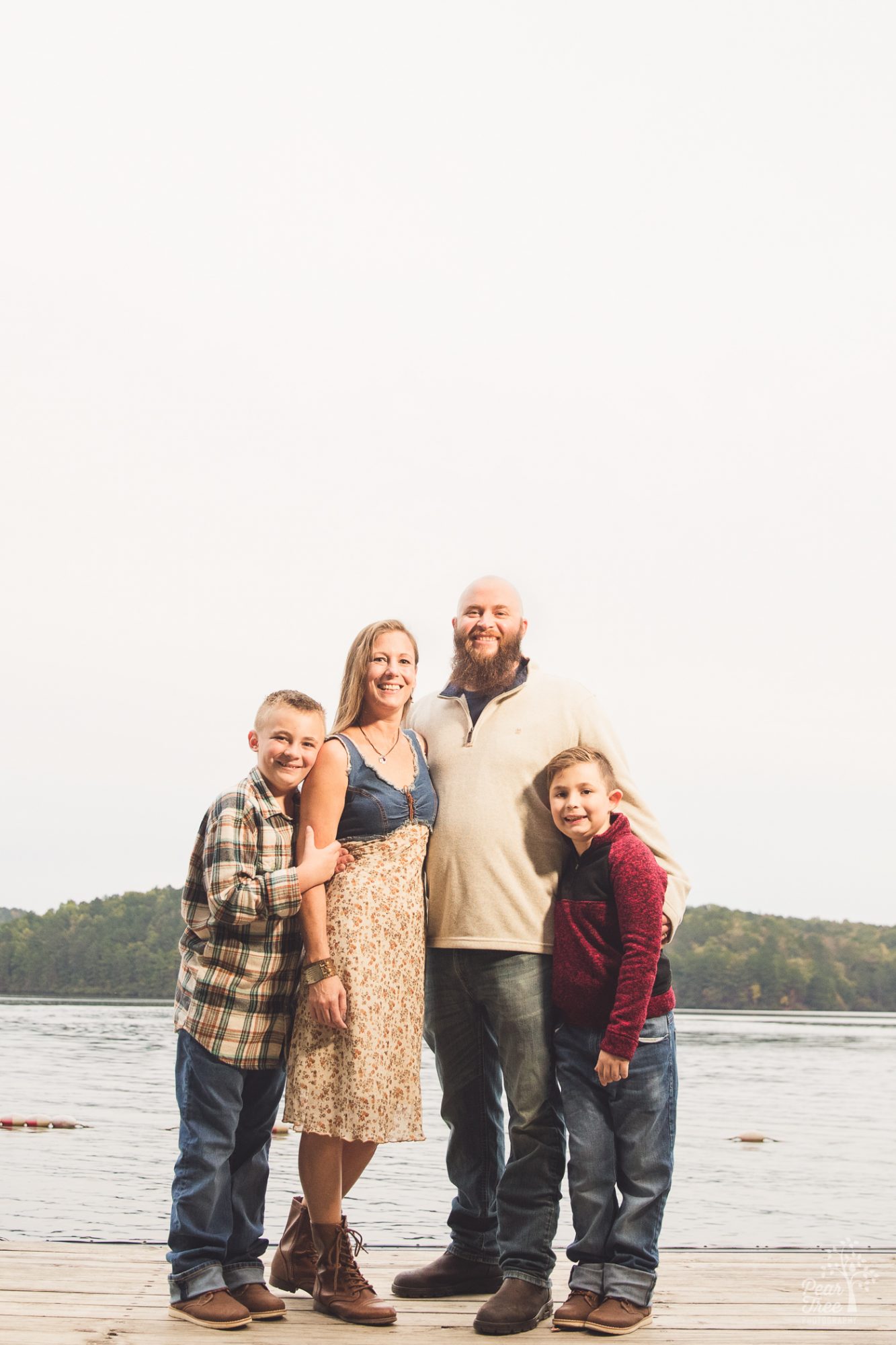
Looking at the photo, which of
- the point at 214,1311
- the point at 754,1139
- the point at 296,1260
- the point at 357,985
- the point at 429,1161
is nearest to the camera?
the point at 214,1311

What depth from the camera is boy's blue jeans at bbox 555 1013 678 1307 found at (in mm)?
3482

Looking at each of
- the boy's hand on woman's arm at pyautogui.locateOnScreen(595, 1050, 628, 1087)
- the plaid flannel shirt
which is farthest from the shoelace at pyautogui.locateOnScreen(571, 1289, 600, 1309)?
the plaid flannel shirt

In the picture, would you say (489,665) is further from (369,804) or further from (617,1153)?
(617,1153)

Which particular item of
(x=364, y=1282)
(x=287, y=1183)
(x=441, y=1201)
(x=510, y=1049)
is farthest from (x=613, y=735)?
(x=287, y=1183)

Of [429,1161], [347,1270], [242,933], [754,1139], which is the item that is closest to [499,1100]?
[347,1270]

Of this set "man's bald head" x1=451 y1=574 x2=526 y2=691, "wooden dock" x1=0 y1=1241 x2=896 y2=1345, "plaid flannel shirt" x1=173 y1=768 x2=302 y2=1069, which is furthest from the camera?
"man's bald head" x1=451 y1=574 x2=526 y2=691

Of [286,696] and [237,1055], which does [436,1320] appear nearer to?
[237,1055]

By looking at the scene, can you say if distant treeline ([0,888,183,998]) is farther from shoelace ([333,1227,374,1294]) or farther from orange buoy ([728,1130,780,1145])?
shoelace ([333,1227,374,1294])

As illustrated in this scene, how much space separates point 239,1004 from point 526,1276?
1.08 m

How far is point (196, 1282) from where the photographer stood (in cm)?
334

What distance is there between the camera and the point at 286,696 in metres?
3.62

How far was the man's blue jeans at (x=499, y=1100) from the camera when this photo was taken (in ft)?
11.8

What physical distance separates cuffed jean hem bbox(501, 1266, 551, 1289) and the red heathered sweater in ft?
2.16

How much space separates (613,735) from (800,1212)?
6415 mm
